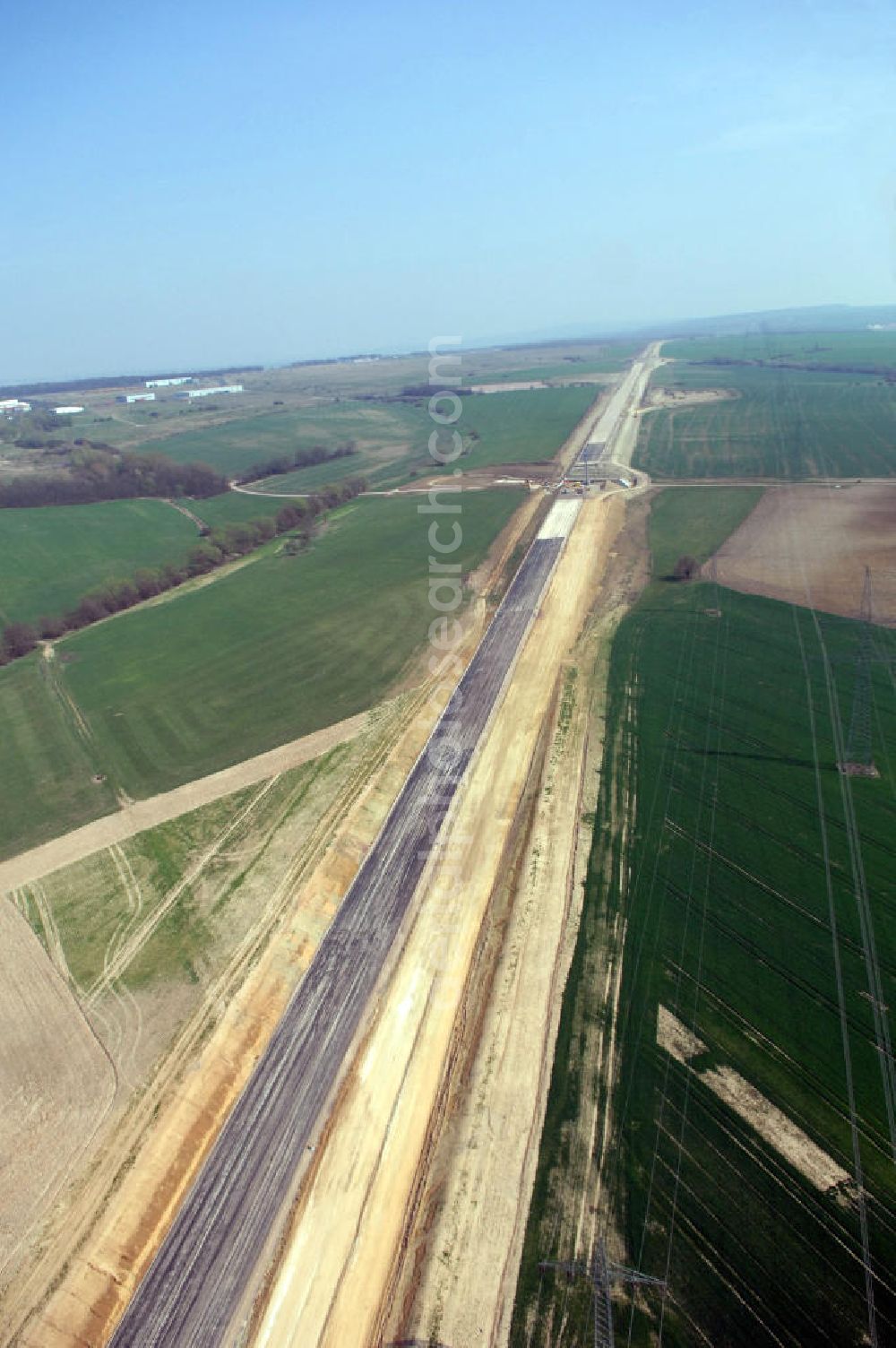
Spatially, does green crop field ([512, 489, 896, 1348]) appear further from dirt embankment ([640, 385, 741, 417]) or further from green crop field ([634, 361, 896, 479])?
dirt embankment ([640, 385, 741, 417])

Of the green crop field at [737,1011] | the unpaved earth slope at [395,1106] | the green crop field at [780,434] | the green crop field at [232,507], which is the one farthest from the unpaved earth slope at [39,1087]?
the green crop field at [780,434]

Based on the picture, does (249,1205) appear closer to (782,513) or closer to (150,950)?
(150,950)

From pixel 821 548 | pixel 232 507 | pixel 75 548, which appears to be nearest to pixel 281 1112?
pixel 821 548

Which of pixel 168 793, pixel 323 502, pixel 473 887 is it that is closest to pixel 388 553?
pixel 323 502

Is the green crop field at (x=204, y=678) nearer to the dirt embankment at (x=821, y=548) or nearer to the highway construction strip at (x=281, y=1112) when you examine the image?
the highway construction strip at (x=281, y=1112)

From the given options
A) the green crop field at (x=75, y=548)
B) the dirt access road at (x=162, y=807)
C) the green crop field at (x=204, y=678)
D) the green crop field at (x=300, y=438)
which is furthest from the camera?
the green crop field at (x=300, y=438)

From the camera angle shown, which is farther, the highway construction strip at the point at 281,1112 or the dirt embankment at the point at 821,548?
the dirt embankment at the point at 821,548
